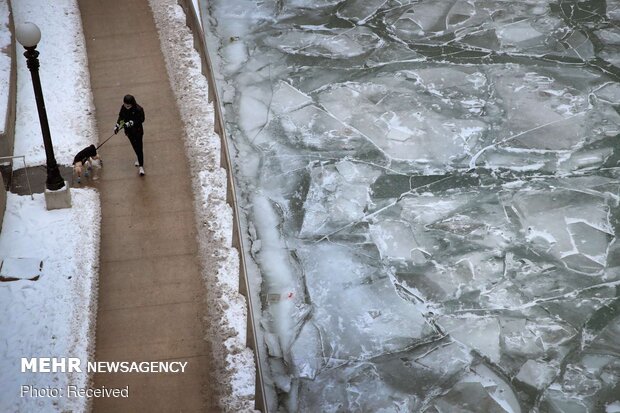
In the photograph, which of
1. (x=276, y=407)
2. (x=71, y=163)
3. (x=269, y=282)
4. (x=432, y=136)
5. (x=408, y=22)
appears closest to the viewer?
(x=276, y=407)

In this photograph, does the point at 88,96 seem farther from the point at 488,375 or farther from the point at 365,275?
the point at 488,375

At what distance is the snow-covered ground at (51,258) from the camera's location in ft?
27.5

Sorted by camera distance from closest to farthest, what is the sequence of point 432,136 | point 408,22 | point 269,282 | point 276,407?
point 276,407 < point 269,282 < point 432,136 < point 408,22

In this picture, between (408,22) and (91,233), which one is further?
(408,22)

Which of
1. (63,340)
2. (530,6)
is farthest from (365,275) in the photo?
(530,6)

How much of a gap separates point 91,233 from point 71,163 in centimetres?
158

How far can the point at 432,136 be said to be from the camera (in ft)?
40.3

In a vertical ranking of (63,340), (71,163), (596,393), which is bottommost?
(596,393)

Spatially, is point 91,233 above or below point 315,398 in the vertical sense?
above

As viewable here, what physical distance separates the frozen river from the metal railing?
43 cm

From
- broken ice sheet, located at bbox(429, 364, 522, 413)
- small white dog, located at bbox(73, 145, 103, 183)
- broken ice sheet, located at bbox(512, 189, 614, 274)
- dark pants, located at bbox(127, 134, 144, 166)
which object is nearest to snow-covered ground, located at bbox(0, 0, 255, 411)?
small white dog, located at bbox(73, 145, 103, 183)

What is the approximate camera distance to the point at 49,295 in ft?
30.2

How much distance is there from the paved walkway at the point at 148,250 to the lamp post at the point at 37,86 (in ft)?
2.27

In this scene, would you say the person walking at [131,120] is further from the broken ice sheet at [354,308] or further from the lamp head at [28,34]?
the broken ice sheet at [354,308]
